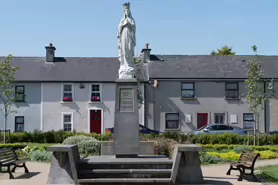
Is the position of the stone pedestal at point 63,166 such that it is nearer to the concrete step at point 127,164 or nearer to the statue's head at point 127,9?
the concrete step at point 127,164

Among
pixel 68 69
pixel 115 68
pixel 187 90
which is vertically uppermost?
pixel 115 68

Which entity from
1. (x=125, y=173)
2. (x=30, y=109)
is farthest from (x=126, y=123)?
(x=30, y=109)

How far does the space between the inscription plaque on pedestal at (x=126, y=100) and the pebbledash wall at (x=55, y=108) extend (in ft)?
63.0

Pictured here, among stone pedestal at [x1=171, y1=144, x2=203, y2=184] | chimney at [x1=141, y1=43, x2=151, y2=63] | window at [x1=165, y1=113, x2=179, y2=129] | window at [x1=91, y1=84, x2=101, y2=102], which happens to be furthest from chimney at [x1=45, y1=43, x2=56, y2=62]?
stone pedestal at [x1=171, y1=144, x2=203, y2=184]

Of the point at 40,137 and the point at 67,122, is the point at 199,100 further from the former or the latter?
the point at 40,137

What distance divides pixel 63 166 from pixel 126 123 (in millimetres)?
2821

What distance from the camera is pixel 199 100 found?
33.0 meters

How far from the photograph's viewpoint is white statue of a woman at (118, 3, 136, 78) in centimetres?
1348

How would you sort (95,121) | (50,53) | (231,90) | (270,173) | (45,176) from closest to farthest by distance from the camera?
(45,176)
(270,173)
(95,121)
(231,90)
(50,53)

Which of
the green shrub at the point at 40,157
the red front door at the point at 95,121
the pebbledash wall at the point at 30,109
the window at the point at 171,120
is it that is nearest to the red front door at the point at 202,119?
the window at the point at 171,120

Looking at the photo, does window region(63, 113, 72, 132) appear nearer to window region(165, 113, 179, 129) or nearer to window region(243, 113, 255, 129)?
window region(165, 113, 179, 129)

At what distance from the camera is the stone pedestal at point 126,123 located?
12867 millimetres

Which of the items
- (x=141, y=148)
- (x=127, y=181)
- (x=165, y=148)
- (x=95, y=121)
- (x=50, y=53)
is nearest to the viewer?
(x=127, y=181)

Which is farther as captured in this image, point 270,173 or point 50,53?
point 50,53
